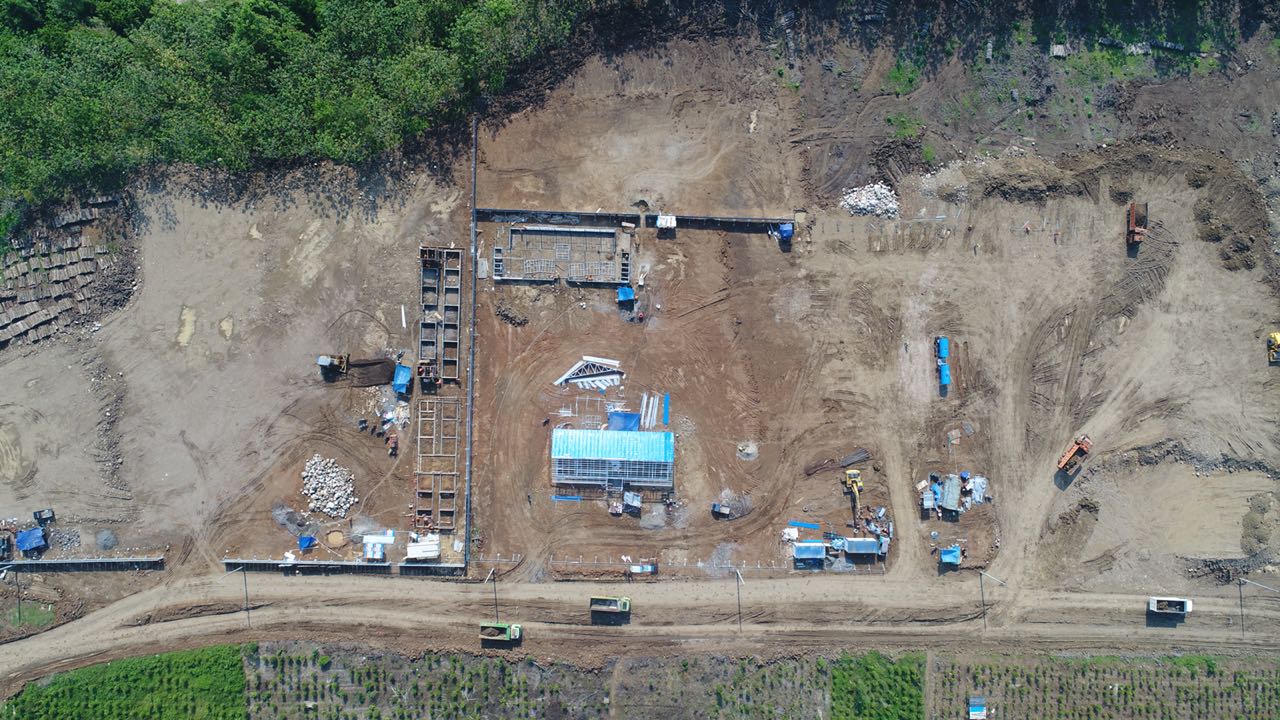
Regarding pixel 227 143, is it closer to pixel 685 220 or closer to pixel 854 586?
pixel 685 220

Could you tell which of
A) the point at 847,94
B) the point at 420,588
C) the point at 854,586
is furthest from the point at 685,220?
the point at 420,588

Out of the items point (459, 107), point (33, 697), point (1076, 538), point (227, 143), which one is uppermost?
point (459, 107)

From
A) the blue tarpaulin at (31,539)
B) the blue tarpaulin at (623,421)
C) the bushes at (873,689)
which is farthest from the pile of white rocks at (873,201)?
the blue tarpaulin at (31,539)

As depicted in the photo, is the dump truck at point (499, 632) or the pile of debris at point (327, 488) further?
the pile of debris at point (327, 488)

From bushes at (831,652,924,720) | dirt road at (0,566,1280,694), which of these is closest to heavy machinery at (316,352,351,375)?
dirt road at (0,566,1280,694)

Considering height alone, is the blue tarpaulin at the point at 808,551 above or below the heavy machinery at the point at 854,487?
below

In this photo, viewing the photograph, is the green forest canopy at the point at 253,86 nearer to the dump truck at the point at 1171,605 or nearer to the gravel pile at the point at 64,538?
the gravel pile at the point at 64,538
